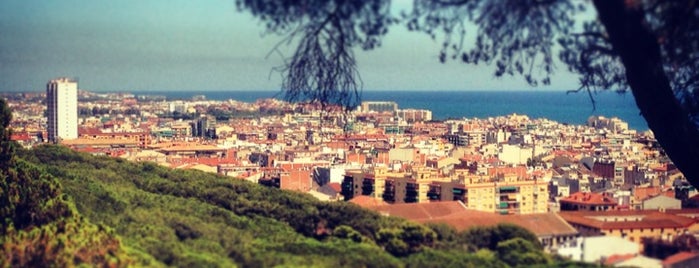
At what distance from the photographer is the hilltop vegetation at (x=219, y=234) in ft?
13.4

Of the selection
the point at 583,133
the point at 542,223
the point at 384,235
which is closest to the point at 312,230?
the point at 384,235

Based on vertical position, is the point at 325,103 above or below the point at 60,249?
above

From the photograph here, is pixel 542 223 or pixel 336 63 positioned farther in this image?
pixel 542 223

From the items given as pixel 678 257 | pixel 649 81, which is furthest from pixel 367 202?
pixel 649 81

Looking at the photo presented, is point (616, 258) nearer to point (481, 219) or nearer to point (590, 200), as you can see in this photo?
point (481, 219)

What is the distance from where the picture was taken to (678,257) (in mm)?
4227

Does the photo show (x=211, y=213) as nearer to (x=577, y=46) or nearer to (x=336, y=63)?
(x=336, y=63)

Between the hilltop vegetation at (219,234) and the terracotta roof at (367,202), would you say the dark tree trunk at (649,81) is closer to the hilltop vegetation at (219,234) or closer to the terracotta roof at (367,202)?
the hilltop vegetation at (219,234)

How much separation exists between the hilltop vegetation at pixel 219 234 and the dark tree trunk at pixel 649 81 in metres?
0.65

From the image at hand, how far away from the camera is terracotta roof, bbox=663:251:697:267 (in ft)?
13.3

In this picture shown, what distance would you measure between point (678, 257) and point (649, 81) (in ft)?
2.52

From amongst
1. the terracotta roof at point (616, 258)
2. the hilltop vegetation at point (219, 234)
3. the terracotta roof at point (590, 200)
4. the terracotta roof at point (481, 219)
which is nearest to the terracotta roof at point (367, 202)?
the terracotta roof at point (481, 219)

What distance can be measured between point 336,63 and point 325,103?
28cm

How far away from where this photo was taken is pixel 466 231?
4.45m
